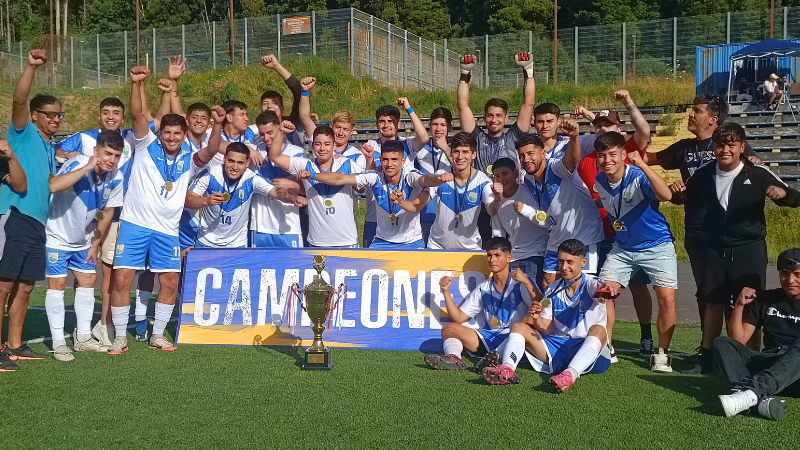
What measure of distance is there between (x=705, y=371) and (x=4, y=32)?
73811 millimetres

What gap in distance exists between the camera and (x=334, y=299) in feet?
24.9

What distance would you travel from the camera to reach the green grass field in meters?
4.59

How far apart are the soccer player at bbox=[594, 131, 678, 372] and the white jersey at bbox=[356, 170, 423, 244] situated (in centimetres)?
197

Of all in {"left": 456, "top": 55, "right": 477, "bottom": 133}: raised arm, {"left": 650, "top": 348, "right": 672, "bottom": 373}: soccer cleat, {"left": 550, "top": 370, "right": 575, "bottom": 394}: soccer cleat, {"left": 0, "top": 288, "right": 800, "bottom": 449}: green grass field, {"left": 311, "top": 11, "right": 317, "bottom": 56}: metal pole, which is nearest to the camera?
{"left": 0, "top": 288, "right": 800, "bottom": 449}: green grass field

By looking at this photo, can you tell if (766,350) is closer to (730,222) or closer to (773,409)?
(773,409)

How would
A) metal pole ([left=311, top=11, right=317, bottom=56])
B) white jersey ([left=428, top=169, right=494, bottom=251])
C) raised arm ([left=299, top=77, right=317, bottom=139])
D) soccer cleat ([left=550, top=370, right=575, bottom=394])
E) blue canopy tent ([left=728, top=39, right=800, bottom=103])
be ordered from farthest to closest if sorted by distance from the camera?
metal pole ([left=311, top=11, right=317, bottom=56]), blue canopy tent ([left=728, top=39, right=800, bottom=103]), raised arm ([left=299, top=77, right=317, bottom=139]), white jersey ([left=428, top=169, right=494, bottom=251]), soccer cleat ([left=550, top=370, right=575, bottom=394])

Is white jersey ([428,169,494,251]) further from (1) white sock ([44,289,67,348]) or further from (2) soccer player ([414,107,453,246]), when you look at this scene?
(1) white sock ([44,289,67,348])

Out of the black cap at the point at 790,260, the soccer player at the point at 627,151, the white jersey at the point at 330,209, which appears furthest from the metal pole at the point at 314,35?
the black cap at the point at 790,260

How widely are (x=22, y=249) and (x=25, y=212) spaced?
32cm

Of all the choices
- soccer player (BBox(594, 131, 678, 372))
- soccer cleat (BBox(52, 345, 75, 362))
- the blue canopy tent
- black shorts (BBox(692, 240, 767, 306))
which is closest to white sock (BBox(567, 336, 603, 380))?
soccer player (BBox(594, 131, 678, 372))

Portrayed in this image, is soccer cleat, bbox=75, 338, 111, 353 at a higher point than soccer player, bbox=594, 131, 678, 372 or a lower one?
lower

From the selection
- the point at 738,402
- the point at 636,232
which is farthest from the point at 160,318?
the point at 738,402

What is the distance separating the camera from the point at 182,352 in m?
7.21

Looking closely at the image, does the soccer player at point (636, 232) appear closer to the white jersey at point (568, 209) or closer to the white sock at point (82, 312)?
the white jersey at point (568, 209)
